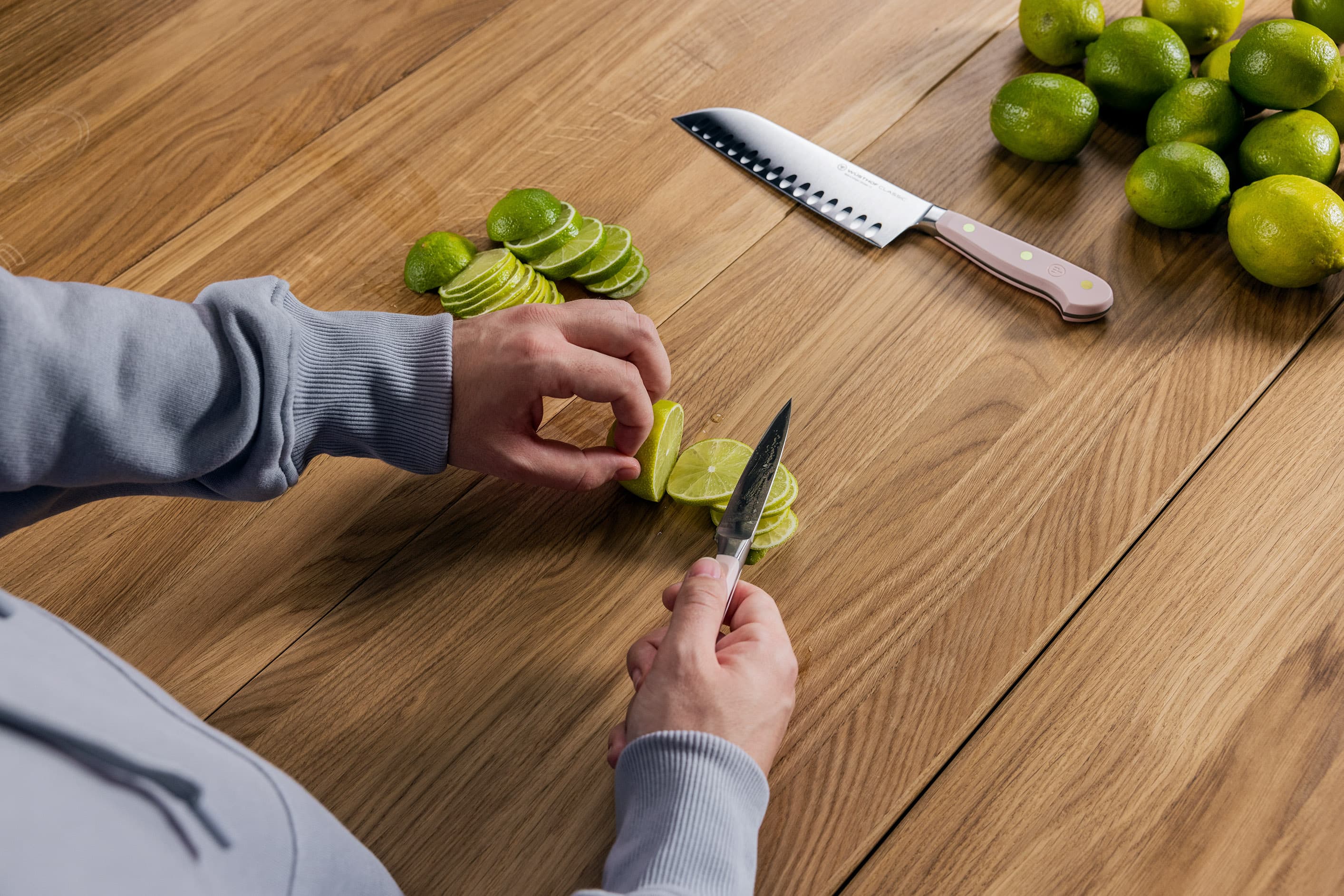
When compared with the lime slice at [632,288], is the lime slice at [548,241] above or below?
above

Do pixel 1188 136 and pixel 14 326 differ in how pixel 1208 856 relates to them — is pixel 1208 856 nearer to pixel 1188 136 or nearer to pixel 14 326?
pixel 1188 136

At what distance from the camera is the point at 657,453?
1164mm

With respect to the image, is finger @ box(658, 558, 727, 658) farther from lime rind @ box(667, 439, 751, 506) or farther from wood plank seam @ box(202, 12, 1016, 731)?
wood plank seam @ box(202, 12, 1016, 731)

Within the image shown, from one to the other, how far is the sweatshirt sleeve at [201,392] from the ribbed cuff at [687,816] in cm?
47

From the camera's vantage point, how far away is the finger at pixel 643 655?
3.36 feet

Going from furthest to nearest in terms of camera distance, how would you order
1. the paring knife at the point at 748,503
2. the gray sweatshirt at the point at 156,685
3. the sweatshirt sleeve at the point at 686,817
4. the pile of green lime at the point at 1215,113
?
the pile of green lime at the point at 1215,113, the paring knife at the point at 748,503, the sweatshirt sleeve at the point at 686,817, the gray sweatshirt at the point at 156,685

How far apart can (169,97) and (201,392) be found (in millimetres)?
987

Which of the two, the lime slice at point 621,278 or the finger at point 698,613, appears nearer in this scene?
the finger at point 698,613

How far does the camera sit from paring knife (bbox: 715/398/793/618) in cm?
107

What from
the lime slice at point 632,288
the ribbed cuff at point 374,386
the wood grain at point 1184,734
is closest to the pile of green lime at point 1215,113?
the wood grain at point 1184,734

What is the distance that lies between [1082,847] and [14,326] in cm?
117

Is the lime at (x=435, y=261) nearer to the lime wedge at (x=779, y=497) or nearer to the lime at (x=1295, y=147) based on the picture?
the lime wedge at (x=779, y=497)

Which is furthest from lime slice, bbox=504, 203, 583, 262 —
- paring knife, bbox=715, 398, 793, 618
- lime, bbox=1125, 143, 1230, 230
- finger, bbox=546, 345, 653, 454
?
lime, bbox=1125, 143, 1230, 230

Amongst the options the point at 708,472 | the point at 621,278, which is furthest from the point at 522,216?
the point at 708,472
